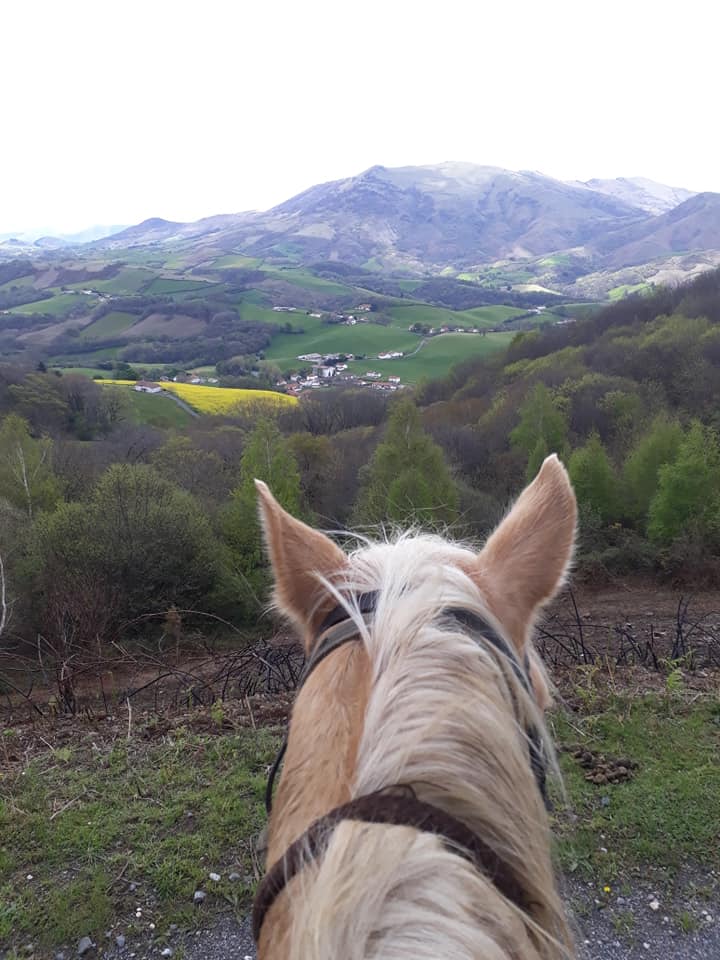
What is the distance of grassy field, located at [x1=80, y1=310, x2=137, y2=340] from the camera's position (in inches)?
3979

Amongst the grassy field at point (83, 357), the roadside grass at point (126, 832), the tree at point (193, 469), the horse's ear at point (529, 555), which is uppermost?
the horse's ear at point (529, 555)

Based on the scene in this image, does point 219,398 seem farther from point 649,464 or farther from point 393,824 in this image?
point 393,824

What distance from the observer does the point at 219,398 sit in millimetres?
59406

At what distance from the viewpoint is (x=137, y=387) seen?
63344mm

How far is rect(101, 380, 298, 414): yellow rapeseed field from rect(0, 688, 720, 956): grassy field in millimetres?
43835

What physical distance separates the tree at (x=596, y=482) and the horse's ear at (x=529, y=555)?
59.2ft

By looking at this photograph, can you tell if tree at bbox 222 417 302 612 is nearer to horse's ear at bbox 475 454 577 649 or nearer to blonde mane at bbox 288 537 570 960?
horse's ear at bbox 475 454 577 649

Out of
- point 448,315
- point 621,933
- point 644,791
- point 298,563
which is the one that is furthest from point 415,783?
point 448,315

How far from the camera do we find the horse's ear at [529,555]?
1.50 metres

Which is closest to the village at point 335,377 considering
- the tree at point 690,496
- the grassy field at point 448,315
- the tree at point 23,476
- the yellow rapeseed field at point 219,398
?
the yellow rapeseed field at point 219,398

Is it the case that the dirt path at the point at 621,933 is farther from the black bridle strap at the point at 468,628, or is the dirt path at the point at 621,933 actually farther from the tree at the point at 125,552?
the tree at the point at 125,552

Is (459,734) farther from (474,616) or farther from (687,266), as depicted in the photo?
(687,266)

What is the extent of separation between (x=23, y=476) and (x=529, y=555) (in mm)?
21244

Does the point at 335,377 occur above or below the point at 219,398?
above
